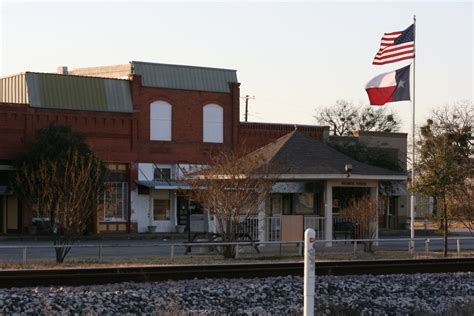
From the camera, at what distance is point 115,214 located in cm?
5209

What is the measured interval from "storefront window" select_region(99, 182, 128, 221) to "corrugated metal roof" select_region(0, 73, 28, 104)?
6742 mm

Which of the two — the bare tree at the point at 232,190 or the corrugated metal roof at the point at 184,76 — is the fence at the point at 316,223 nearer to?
the bare tree at the point at 232,190

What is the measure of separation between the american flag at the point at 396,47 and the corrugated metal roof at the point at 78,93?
850 inches

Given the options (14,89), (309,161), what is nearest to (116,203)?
(14,89)

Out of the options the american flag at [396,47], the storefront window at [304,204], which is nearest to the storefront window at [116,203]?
the storefront window at [304,204]

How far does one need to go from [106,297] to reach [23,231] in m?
33.9

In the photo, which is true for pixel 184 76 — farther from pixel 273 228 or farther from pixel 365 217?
pixel 365 217

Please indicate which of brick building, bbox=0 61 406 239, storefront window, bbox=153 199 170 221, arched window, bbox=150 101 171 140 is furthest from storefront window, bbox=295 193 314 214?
arched window, bbox=150 101 171 140

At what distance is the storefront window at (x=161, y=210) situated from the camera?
5401cm

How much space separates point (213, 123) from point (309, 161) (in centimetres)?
2096

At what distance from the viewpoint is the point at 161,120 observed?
5444 centimetres

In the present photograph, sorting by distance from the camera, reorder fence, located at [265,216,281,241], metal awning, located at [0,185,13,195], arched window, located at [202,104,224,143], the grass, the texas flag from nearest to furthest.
A: 1. the grass
2. the texas flag
3. fence, located at [265,216,281,241]
4. metal awning, located at [0,185,13,195]
5. arched window, located at [202,104,224,143]

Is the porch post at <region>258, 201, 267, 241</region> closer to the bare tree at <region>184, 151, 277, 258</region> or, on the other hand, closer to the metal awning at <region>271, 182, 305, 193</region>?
the bare tree at <region>184, 151, 277, 258</region>

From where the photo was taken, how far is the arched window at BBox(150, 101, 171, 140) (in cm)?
5409
